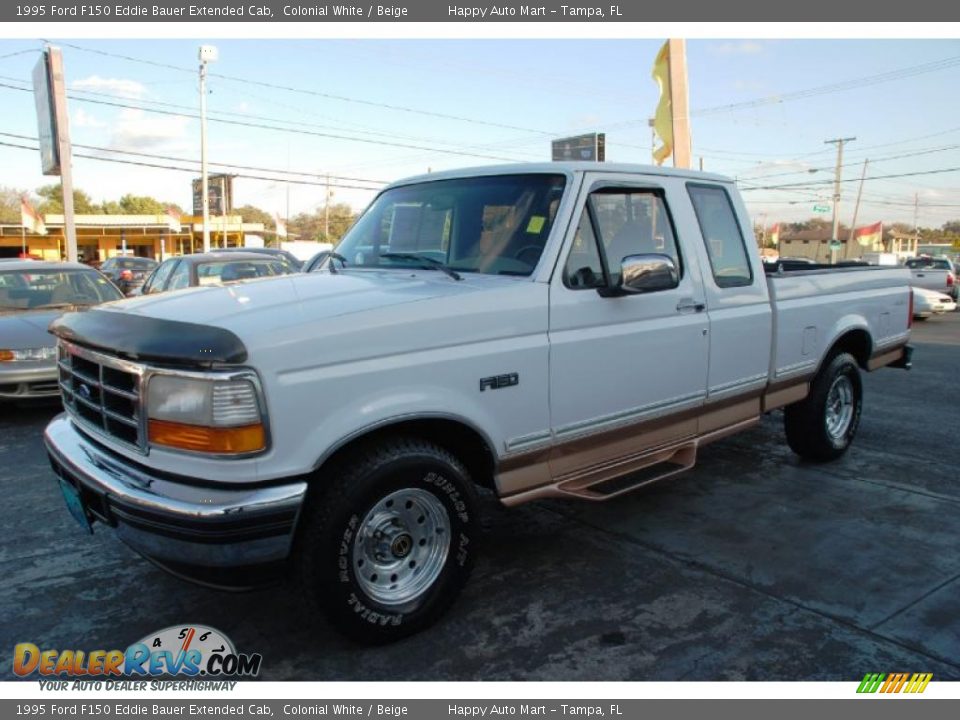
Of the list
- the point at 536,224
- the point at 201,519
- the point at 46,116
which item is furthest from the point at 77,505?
the point at 46,116

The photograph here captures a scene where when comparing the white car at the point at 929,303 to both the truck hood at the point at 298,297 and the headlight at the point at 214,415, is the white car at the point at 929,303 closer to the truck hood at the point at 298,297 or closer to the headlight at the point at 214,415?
the truck hood at the point at 298,297

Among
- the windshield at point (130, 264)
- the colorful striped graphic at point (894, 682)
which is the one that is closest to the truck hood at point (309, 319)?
the colorful striped graphic at point (894, 682)

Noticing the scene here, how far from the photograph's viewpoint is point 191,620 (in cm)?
333

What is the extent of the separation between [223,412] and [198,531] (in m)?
0.44

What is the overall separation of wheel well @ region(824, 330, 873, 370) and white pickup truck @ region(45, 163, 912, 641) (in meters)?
1.29

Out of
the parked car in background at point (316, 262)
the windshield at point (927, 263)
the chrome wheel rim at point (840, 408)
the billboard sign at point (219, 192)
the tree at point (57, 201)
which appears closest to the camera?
the parked car in background at point (316, 262)

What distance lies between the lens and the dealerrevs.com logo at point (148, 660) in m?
2.91

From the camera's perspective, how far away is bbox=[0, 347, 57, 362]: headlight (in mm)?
6965

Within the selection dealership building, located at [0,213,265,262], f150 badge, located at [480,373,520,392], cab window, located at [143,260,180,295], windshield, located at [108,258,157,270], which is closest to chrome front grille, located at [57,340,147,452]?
f150 badge, located at [480,373,520,392]

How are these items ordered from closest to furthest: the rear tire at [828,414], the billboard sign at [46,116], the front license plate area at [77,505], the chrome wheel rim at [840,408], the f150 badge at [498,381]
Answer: the front license plate area at [77,505]
the f150 badge at [498,381]
the rear tire at [828,414]
the chrome wheel rim at [840,408]
the billboard sign at [46,116]

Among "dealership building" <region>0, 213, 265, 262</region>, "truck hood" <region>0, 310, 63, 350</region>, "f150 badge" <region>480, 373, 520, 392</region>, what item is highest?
"dealership building" <region>0, 213, 265, 262</region>

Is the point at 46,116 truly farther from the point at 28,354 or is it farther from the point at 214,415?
the point at 214,415

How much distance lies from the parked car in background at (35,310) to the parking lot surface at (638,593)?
1.99 m

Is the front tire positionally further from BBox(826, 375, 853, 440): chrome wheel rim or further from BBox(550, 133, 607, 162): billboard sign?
BBox(550, 133, 607, 162): billboard sign
